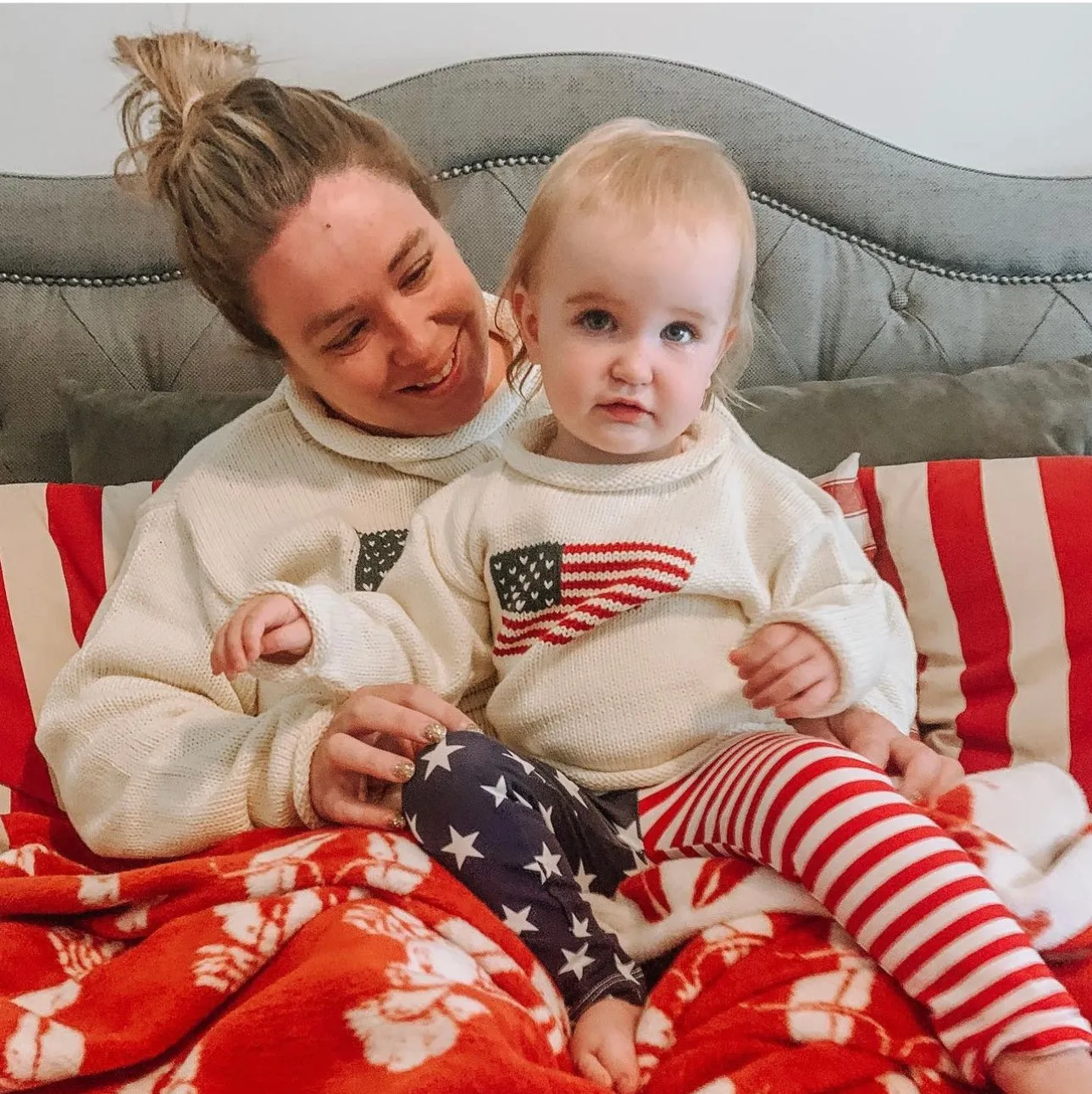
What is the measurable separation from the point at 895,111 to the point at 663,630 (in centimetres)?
117

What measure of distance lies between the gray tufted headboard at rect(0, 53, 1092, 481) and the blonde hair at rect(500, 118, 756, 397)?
1.70 feet

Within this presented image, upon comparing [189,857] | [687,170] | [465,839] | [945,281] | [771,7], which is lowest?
[189,857]

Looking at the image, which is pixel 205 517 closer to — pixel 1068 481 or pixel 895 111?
pixel 1068 481

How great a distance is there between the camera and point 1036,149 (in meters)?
1.70

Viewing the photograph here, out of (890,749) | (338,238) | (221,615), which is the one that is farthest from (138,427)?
(890,749)

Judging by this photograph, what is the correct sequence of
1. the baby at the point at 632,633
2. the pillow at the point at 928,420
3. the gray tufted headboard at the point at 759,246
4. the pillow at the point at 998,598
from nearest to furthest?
the baby at the point at 632,633
the pillow at the point at 998,598
the pillow at the point at 928,420
the gray tufted headboard at the point at 759,246

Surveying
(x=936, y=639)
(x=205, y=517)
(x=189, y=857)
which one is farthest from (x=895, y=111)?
(x=189, y=857)

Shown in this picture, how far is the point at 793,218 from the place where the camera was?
1481 millimetres

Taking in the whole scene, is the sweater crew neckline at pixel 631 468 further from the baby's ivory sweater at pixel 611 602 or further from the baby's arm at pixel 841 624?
the baby's arm at pixel 841 624

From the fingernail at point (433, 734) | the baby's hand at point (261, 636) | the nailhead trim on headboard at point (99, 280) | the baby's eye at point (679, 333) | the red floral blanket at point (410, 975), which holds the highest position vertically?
the baby's eye at point (679, 333)

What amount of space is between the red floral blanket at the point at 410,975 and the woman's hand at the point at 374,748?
0.14 ft

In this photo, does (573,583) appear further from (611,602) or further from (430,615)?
(430,615)

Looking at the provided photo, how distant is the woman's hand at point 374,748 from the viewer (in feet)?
2.88

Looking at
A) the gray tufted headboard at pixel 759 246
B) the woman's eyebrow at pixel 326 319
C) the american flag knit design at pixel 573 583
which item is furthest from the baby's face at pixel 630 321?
the gray tufted headboard at pixel 759 246
